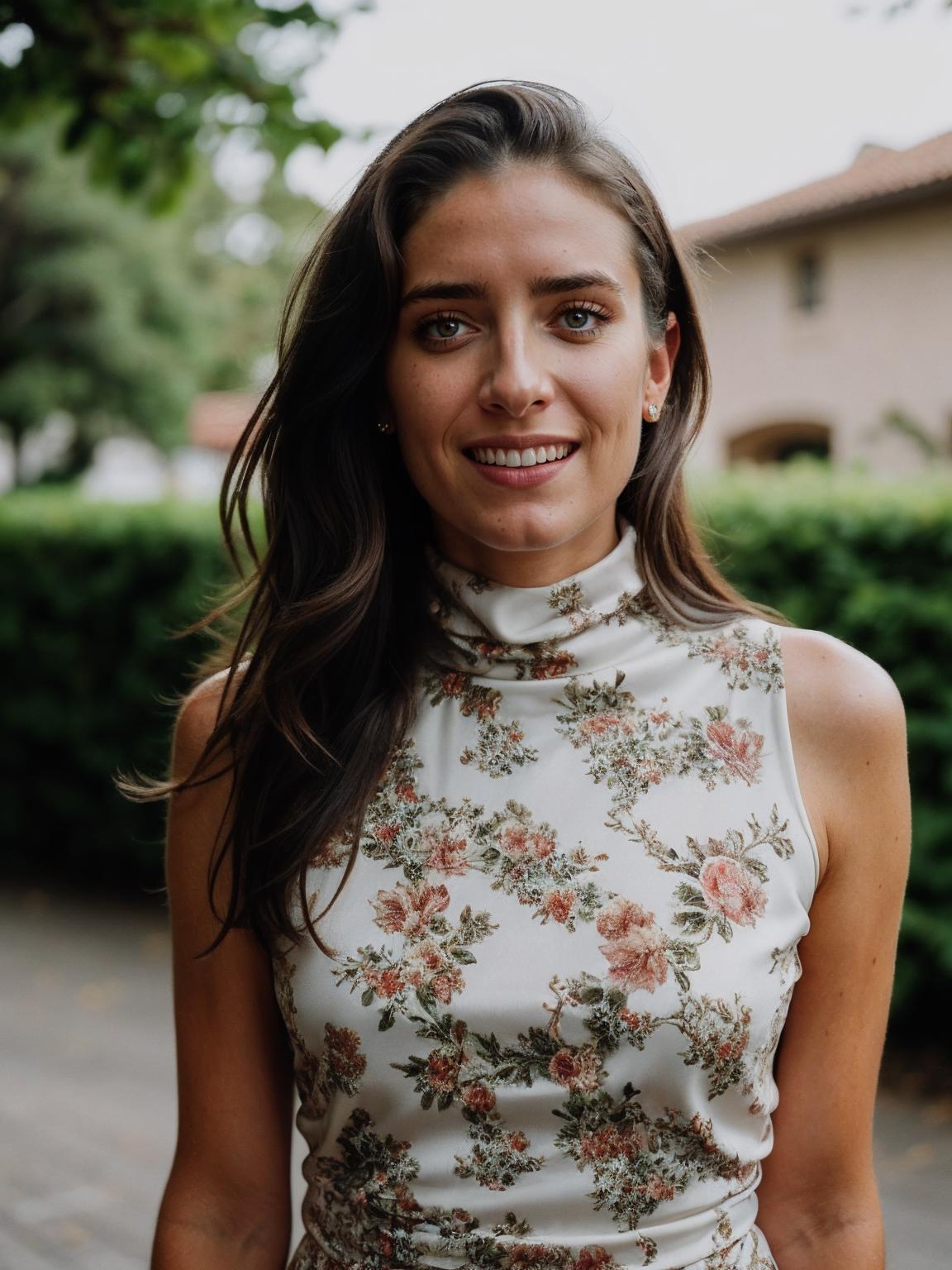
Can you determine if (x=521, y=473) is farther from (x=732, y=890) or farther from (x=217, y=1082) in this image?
(x=217, y=1082)

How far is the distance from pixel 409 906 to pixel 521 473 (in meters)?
0.60

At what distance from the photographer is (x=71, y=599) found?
8281mm

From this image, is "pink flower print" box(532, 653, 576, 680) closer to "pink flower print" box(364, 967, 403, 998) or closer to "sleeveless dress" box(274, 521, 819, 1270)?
"sleeveless dress" box(274, 521, 819, 1270)

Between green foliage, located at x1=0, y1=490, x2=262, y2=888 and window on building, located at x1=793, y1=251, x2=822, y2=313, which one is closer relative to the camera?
window on building, located at x1=793, y1=251, x2=822, y2=313

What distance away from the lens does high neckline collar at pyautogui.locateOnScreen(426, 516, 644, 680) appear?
6.38 feet

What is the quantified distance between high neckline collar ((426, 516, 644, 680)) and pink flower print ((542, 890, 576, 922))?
34cm

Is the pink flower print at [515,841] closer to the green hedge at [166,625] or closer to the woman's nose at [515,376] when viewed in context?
the woman's nose at [515,376]

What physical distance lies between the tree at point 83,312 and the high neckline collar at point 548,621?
95.0ft

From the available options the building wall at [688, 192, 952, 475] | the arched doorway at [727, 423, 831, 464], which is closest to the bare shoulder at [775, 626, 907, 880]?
the building wall at [688, 192, 952, 475]

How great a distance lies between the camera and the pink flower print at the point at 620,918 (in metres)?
1.72

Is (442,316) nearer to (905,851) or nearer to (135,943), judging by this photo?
(905,851)

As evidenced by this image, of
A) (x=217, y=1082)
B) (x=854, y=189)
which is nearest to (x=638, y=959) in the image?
(x=217, y=1082)

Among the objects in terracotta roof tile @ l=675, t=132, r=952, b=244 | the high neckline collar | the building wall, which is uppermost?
terracotta roof tile @ l=675, t=132, r=952, b=244

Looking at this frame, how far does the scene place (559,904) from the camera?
5.72 ft
